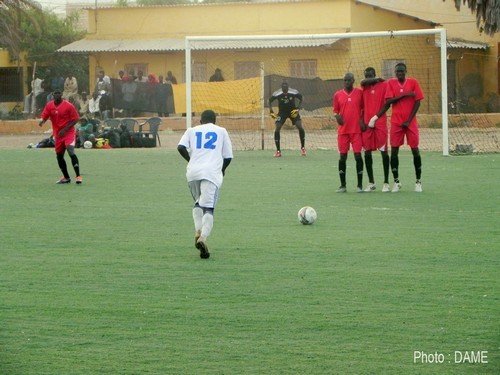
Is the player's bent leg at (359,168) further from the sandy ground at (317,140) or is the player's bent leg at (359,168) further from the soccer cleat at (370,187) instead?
the sandy ground at (317,140)

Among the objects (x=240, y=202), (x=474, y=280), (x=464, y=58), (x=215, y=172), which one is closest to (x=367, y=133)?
(x=240, y=202)

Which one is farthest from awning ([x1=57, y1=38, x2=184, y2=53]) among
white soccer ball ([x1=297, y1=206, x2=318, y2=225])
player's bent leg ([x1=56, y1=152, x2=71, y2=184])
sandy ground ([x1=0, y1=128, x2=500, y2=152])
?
white soccer ball ([x1=297, y1=206, x2=318, y2=225])

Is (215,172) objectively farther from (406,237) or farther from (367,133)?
(367,133)

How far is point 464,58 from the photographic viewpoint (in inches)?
1766

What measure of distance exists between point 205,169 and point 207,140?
312 mm

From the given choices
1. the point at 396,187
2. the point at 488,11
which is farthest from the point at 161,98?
the point at 488,11

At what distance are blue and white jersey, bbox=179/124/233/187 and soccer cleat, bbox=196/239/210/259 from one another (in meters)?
0.66

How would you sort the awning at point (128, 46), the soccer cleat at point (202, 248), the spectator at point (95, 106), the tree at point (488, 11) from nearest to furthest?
1. the tree at point (488, 11)
2. the soccer cleat at point (202, 248)
3. the spectator at point (95, 106)
4. the awning at point (128, 46)

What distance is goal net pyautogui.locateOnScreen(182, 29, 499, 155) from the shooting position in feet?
100

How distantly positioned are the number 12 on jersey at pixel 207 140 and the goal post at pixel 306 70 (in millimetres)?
15532

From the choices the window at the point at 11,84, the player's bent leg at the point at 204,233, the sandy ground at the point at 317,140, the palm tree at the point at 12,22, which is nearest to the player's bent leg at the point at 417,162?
the player's bent leg at the point at 204,233

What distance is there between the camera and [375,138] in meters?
18.2

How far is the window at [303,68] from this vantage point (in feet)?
137

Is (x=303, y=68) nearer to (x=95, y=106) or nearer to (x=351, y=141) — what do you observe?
(x=95, y=106)
